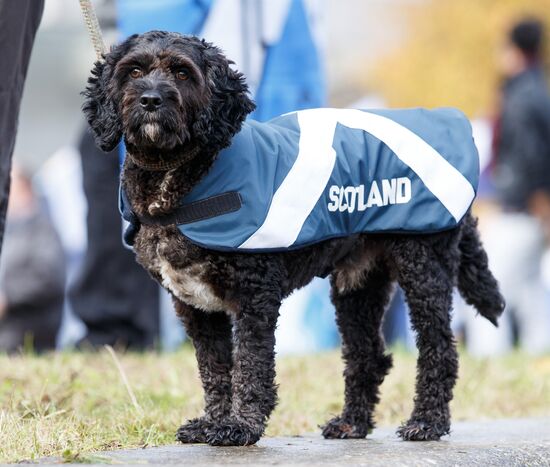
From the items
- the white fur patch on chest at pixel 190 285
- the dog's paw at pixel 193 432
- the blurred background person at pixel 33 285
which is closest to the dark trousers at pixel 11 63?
the white fur patch on chest at pixel 190 285

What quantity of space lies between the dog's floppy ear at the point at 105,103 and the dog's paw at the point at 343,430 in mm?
1671

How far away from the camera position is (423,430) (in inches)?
229

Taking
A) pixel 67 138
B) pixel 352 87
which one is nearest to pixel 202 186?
pixel 67 138

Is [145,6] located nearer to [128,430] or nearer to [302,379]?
[302,379]

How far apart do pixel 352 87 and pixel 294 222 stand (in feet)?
110

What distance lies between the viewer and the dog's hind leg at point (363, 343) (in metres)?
6.18

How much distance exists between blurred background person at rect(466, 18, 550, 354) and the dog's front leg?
23.1 ft

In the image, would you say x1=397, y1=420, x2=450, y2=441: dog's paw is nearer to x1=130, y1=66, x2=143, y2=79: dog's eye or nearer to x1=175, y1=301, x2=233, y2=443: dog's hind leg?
x1=175, y1=301, x2=233, y2=443: dog's hind leg

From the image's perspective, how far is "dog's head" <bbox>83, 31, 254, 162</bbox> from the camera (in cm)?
513

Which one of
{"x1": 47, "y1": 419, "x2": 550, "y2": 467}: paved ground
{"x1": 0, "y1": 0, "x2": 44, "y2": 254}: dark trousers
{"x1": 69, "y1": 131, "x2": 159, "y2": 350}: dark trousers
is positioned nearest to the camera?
{"x1": 47, "y1": 419, "x2": 550, "y2": 467}: paved ground

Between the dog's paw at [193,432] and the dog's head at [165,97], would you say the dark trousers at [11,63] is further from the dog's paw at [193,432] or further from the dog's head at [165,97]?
the dog's paw at [193,432]

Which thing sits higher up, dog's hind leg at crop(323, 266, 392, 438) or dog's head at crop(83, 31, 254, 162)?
dog's head at crop(83, 31, 254, 162)

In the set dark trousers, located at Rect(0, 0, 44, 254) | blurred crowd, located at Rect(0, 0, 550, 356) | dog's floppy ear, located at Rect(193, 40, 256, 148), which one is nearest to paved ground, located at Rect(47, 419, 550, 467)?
dog's floppy ear, located at Rect(193, 40, 256, 148)

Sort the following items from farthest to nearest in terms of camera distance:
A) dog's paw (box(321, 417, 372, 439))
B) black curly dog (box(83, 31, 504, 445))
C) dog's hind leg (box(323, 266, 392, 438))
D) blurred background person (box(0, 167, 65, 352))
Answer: blurred background person (box(0, 167, 65, 352)), dog's hind leg (box(323, 266, 392, 438)), dog's paw (box(321, 417, 372, 439)), black curly dog (box(83, 31, 504, 445))
